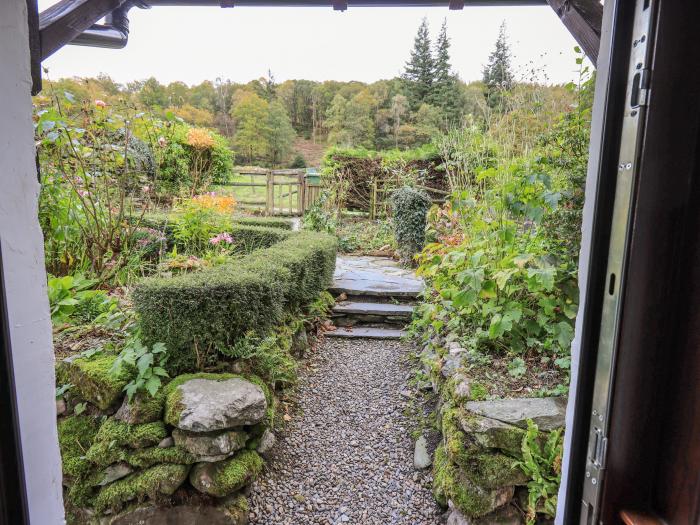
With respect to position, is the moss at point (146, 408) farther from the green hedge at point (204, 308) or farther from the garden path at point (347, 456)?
the garden path at point (347, 456)

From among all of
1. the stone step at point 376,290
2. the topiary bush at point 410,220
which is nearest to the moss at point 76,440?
the stone step at point 376,290

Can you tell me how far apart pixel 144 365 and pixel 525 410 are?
195cm

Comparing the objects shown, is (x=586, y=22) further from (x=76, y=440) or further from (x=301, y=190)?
(x=301, y=190)

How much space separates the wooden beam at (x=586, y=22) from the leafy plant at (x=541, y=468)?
1478 mm

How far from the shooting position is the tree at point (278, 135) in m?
20.5

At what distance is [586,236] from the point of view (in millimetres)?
648

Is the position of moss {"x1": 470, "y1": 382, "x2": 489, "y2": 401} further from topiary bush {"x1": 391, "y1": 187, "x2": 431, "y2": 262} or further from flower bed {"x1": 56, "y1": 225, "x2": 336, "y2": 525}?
topiary bush {"x1": 391, "y1": 187, "x2": 431, "y2": 262}

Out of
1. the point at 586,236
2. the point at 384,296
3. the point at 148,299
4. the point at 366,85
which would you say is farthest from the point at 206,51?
the point at 586,236

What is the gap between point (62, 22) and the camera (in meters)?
1.52

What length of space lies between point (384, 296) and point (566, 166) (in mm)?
3049

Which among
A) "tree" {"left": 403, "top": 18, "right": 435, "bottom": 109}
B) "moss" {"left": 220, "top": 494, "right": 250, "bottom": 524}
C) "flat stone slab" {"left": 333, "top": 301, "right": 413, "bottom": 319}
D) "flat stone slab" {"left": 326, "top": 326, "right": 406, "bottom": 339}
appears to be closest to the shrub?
"tree" {"left": 403, "top": 18, "right": 435, "bottom": 109}

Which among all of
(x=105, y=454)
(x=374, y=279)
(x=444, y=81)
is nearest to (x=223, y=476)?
(x=105, y=454)

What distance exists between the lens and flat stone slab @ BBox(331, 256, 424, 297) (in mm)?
5141

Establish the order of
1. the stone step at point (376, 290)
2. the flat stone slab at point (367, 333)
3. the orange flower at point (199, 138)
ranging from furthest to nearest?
1. the orange flower at point (199, 138)
2. the stone step at point (376, 290)
3. the flat stone slab at point (367, 333)
